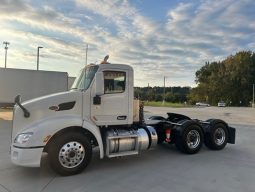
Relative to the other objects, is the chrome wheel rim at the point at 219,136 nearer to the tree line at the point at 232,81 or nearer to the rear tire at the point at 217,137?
the rear tire at the point at 217,137

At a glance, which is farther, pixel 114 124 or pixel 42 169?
pixel 114 124

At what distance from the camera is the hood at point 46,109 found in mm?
6461

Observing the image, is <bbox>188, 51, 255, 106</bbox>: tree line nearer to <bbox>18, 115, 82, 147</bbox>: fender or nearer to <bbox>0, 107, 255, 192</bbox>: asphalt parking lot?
<bbox>0, 107, 255, 192</bbox>: asphalt parking lot

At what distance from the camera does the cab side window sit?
283 inches

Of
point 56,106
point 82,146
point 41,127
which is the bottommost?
point 82,146

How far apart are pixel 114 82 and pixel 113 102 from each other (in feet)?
1.62

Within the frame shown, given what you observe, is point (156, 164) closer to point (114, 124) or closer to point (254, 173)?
point (114, 124)

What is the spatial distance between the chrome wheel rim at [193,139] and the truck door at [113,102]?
2.26 metres

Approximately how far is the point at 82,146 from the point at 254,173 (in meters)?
3.95

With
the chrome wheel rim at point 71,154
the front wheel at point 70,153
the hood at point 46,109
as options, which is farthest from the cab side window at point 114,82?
the chrome wheel rim at point 71,154

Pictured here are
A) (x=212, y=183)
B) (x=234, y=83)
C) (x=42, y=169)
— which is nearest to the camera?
(x=212, y=183)

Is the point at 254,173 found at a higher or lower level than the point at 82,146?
lower

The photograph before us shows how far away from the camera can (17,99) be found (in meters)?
6.46

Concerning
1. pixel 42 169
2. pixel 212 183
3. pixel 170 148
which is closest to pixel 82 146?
pixel 42 169
